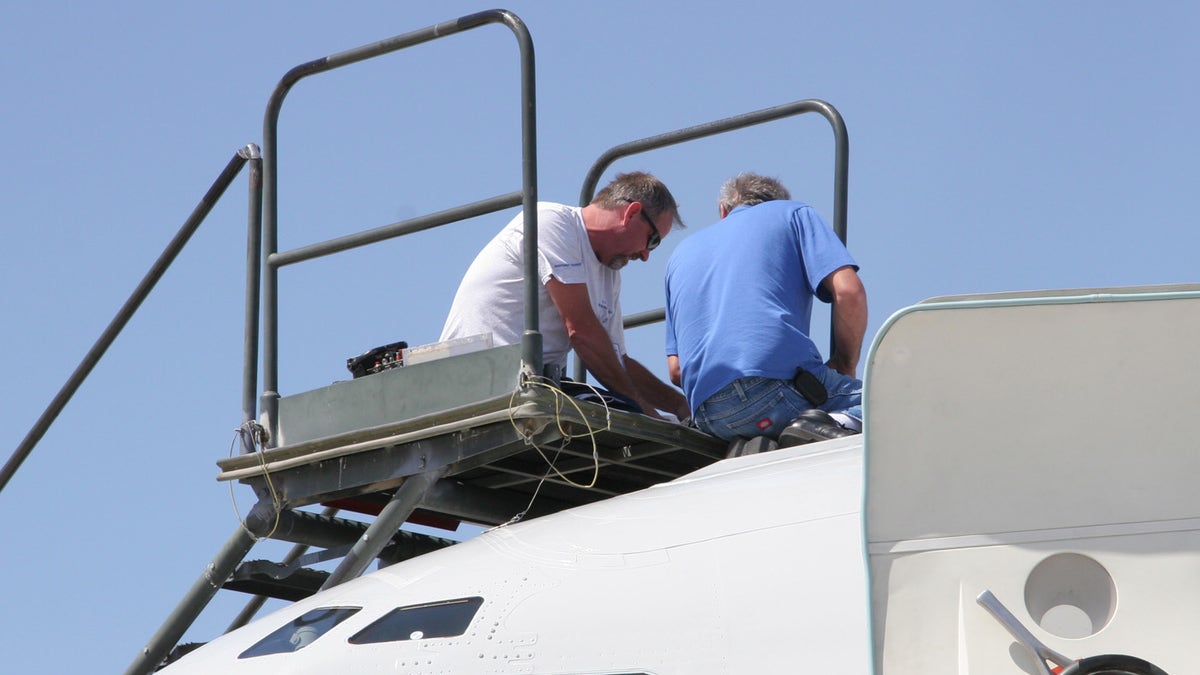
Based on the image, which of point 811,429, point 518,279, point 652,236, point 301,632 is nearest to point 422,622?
point 301,632

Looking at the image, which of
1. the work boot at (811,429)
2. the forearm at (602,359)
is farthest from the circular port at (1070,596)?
the forearm at (602,359)

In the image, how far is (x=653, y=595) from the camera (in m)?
4.40

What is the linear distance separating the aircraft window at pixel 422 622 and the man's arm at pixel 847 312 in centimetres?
287

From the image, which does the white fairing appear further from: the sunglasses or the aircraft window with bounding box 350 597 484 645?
the sunglasses

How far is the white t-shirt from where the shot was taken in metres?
6.80

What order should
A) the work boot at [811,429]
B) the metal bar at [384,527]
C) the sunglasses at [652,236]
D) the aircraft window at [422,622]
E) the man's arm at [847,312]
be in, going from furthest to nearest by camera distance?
the sunglasses at [652,236] < the man's arm at [847,312] < the work boot at [811,429] < the metal bar at [384,527] < the aircraft window at [422,622]

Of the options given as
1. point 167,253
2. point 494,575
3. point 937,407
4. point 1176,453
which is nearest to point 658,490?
point 494,575

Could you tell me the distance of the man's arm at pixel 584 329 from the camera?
6766 mm

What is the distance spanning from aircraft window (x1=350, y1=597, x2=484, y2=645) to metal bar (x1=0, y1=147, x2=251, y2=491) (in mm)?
3327

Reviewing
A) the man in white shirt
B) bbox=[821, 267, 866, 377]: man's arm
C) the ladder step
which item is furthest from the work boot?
the ladder step

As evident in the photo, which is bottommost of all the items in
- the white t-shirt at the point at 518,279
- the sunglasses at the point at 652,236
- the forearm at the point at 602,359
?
the forearm at the point at 602,359

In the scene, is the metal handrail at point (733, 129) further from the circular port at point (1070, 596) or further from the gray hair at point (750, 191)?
the circular port at point (1070, 596)

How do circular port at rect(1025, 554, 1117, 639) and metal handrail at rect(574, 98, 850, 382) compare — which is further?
metal handrail at rect(574, 98, 850, 382)

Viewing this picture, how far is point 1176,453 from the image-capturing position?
4.16m
